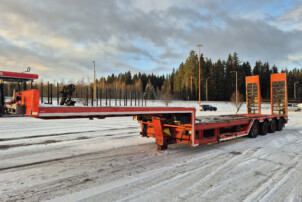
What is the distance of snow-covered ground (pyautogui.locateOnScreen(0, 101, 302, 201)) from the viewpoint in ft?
11.8

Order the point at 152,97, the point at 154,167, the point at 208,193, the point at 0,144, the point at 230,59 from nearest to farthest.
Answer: the point at 208,193 → the point at 154,167 → the point at 0,144 → the point at 230,59 → the point at 152,97

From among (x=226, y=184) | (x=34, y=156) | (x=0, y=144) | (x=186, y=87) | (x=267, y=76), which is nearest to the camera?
(x=226, y=184)

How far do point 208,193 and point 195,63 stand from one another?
72.6 m

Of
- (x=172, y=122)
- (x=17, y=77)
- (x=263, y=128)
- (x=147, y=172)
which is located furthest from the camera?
(x=263, y=128)

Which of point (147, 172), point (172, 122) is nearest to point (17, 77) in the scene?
point (147, 172)

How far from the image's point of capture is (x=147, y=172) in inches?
185

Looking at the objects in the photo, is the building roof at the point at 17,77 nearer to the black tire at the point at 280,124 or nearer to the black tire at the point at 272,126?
the black tire at the point at 272,126

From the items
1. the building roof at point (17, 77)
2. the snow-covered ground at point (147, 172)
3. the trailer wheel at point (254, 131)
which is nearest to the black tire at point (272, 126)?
the trailer wheel at point (254, 131)

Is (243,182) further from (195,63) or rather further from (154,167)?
(195,63)

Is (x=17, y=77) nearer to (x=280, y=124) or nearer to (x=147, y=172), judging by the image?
(x=147, y=172)

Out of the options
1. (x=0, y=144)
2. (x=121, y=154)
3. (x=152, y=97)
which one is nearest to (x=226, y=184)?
(x=121, y=154)

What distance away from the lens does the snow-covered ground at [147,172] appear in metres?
3.60

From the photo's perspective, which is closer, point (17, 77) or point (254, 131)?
point (17, 77)

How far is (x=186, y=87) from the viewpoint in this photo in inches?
2724
